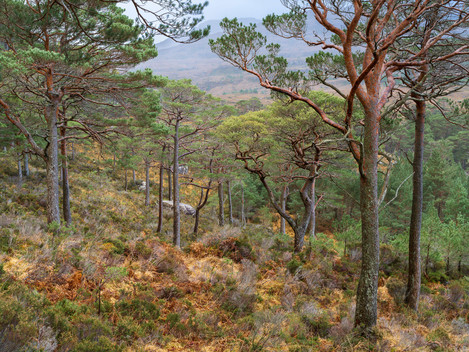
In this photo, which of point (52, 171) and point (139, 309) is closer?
point (139, 309)

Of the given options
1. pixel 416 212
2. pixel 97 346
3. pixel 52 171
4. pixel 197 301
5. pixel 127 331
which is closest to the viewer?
pixel 97 346

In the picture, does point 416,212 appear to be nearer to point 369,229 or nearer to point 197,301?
point 369,229

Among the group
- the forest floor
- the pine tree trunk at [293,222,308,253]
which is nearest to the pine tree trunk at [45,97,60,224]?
the forest floor

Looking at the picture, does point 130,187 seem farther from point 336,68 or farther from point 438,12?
point 438,12

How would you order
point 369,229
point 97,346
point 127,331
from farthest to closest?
1. point 369,229
2. point 127,331
3. point 97,346

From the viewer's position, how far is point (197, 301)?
518 cm

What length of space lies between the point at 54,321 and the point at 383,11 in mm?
8098

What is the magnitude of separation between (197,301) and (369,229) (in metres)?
3.45

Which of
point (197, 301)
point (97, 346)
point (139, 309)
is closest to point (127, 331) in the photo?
point (139, 309)

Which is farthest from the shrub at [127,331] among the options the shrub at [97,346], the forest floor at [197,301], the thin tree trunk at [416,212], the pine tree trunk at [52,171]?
the thin tree trunk at [416,212]

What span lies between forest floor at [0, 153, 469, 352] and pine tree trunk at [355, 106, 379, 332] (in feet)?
1.02

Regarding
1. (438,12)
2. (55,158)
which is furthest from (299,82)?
(55,158)

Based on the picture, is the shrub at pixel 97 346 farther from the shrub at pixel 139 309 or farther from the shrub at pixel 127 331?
the shrub at pixel 139 309

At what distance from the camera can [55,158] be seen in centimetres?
845
